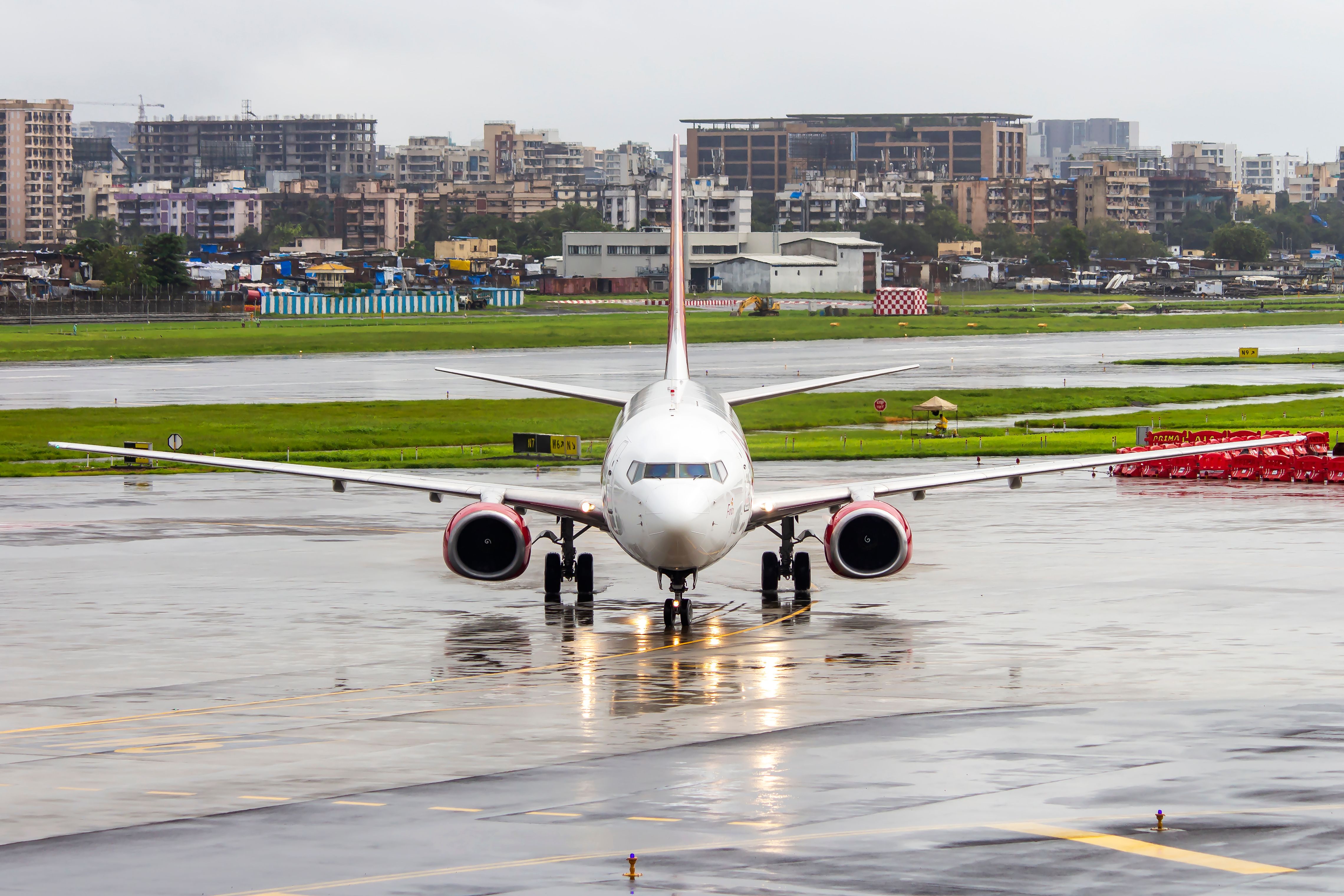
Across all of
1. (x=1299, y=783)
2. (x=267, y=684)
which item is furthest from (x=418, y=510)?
(x=1299, y=783)

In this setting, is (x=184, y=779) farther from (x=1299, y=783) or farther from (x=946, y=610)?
(x=946, y=610)

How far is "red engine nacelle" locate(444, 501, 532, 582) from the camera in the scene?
34.8 m

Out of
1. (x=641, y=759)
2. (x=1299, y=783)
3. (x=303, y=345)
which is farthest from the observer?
(x=303, y=345)

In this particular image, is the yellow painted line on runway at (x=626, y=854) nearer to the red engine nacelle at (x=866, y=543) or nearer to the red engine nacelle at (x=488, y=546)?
the red engine nacelle at (x=866, y=543)

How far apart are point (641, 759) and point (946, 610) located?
14.4 metres

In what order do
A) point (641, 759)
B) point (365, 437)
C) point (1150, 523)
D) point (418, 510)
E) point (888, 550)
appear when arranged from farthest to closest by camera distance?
1. point (365, 437)
2. point (418, 510)
3. point (1150, 523)
4. point (888, 550)
5. point (641, 759)

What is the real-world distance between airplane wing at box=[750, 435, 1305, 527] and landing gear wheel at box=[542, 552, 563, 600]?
182 inches

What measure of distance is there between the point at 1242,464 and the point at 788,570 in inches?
1171

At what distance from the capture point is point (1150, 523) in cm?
5006

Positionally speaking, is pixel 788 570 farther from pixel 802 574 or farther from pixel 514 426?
pixel 514 426

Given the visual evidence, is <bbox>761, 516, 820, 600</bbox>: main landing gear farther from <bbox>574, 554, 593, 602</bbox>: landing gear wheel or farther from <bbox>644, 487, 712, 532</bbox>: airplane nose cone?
<bbox>644, 487, 712, 532</bbox>: airplane nose cone

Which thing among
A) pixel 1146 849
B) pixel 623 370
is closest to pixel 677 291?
pixel 1146 849

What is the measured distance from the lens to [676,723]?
25.7 m

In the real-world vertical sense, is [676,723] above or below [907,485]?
below
